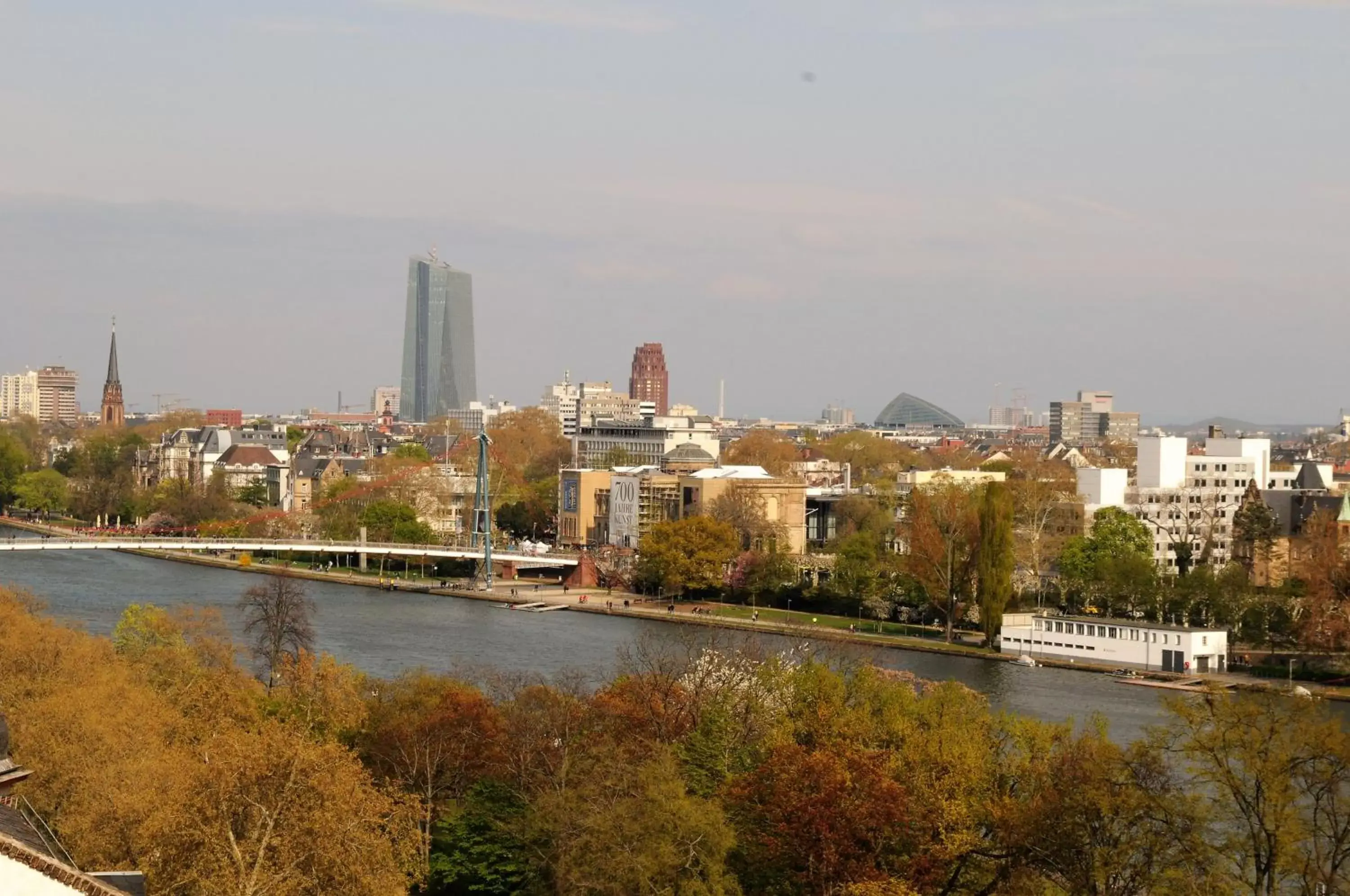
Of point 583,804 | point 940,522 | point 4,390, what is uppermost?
point 4,390

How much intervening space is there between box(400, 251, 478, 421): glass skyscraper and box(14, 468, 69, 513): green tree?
113127 millimetres

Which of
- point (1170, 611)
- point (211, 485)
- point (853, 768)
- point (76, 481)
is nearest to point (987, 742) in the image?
point (853, 768)

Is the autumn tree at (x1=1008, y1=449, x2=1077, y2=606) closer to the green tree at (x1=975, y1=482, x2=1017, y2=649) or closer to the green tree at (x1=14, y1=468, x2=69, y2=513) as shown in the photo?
the green tree at (x1=975, y1=482, x2=1017, y2=649)

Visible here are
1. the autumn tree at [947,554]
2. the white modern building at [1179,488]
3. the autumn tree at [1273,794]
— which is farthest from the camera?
the white modern building at [1179,488]

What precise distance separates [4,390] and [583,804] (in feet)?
561

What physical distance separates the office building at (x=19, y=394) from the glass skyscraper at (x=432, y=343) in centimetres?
3735

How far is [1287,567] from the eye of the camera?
122ft

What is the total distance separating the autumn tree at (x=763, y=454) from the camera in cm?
6431

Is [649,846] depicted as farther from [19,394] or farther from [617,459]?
[19,394]

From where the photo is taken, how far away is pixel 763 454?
222 feet

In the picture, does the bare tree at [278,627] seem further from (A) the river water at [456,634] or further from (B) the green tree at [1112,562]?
(B) the green tree at [1112,562]

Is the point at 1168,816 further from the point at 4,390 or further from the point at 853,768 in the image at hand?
the point at 4,390

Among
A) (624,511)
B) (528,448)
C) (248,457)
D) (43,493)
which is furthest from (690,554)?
(43,493)

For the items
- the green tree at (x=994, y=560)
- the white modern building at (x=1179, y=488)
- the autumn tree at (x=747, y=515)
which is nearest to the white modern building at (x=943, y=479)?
the white modern building at (x=1179, y=488)
